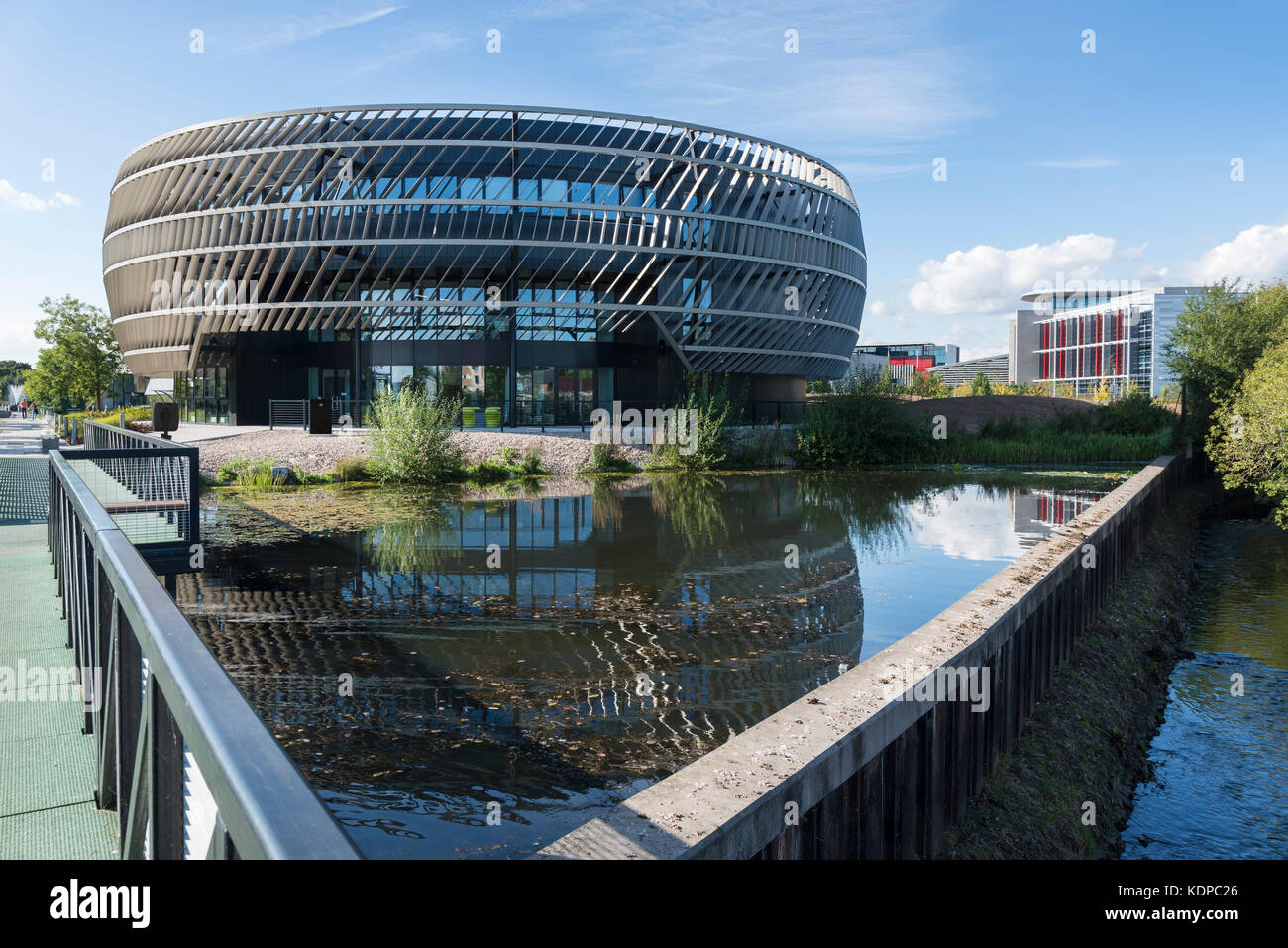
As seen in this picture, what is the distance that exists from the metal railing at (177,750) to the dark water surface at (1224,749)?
6.83m

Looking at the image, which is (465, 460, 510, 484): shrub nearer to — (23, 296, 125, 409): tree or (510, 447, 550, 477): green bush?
(510, 447, 550, 477): green bush

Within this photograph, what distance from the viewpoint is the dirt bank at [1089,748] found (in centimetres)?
632

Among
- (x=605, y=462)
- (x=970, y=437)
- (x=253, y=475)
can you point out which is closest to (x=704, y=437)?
(x=605, y=462)

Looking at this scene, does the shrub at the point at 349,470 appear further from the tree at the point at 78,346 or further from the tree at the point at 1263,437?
the tree at the point at 78,346

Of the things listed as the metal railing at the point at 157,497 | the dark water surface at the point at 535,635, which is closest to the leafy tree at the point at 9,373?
the dark water surface at the point at 535,635

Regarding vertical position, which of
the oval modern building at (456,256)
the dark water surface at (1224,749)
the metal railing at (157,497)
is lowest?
the dark water surface at (1224,749)

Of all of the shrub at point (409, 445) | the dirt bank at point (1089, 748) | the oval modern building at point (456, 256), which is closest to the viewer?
the dirt bank at point (1089, 748)

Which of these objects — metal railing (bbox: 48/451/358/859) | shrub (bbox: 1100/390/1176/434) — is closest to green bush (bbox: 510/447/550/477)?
shrub (bbox: 1100/390/1176/434)

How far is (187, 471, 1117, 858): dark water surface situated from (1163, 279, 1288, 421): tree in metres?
17.6

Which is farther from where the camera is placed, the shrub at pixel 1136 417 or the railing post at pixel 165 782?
the shrub at pixel 1136 417

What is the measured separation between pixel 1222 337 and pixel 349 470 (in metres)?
29.8

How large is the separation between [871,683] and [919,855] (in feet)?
3.22

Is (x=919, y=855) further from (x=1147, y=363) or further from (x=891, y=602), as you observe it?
(x=1147, y=363)
